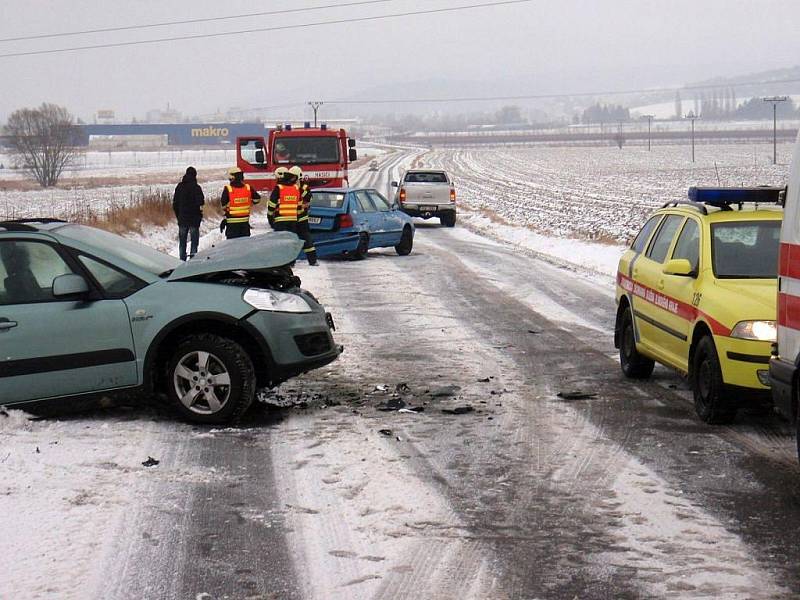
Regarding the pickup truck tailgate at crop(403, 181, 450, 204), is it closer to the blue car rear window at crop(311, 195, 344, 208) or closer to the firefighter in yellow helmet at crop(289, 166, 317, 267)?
the blue car rear window at crop(311, 195, 344, 208)

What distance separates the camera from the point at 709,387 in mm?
7844

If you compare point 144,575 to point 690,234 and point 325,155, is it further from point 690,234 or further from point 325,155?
point 325,155

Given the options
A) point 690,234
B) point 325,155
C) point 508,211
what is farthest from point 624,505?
point 508,211

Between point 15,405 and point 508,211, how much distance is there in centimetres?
3314

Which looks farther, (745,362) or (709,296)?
(709,296)

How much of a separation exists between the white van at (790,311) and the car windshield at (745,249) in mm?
1988

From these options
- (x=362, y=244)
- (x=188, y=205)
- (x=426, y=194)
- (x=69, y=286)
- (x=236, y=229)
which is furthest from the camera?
(x=426, y=194)

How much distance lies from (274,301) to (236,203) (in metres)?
11.5

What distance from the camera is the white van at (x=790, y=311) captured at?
610 centimetres

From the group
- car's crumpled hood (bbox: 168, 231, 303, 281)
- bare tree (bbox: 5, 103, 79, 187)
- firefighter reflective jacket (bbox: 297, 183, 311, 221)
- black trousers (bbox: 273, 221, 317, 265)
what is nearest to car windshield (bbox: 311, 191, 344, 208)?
black trousers (bbox: 273, 221, 317, 265)

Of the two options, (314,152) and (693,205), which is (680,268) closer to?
(693,205)

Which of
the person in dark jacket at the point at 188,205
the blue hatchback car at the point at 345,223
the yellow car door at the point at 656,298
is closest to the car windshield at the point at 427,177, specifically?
the blue hatchback car at the point at 345,223

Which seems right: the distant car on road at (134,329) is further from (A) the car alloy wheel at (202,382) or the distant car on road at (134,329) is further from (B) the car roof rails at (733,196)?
(B) the car roof rails at (733,196)

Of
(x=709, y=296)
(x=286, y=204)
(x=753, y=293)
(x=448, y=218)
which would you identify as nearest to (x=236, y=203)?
(x=286, y=204)
